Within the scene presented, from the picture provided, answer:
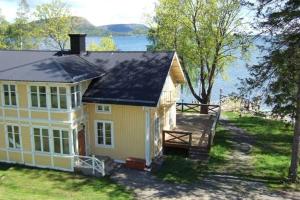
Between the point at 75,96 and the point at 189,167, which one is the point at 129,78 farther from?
the point at 189,167

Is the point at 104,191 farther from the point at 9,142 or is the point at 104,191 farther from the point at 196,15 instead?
the point at 196,15

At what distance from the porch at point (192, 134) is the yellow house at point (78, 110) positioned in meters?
1.27

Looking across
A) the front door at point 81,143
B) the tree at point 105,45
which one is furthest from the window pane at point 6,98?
the tree at point 105,45

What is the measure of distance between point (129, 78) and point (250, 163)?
10078 millimetres

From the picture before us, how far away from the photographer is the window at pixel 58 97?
2248 centimetres

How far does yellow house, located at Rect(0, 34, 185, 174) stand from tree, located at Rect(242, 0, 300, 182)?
20.5ft

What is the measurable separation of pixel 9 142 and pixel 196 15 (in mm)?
19835

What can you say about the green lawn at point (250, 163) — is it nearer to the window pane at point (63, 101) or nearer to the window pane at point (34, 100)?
the window pane at point (63, 101)

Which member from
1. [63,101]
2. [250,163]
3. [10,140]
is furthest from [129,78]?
[250,163]

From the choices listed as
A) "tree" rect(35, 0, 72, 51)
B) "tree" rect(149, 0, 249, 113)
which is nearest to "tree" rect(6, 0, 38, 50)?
"tree" rect(35, 0, 72, 51)

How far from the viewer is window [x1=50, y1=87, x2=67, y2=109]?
22.5 metres

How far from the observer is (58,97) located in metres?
22.6

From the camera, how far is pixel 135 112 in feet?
78.3

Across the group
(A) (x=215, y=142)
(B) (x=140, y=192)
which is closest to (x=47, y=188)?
(B) (x=140, y=192)
